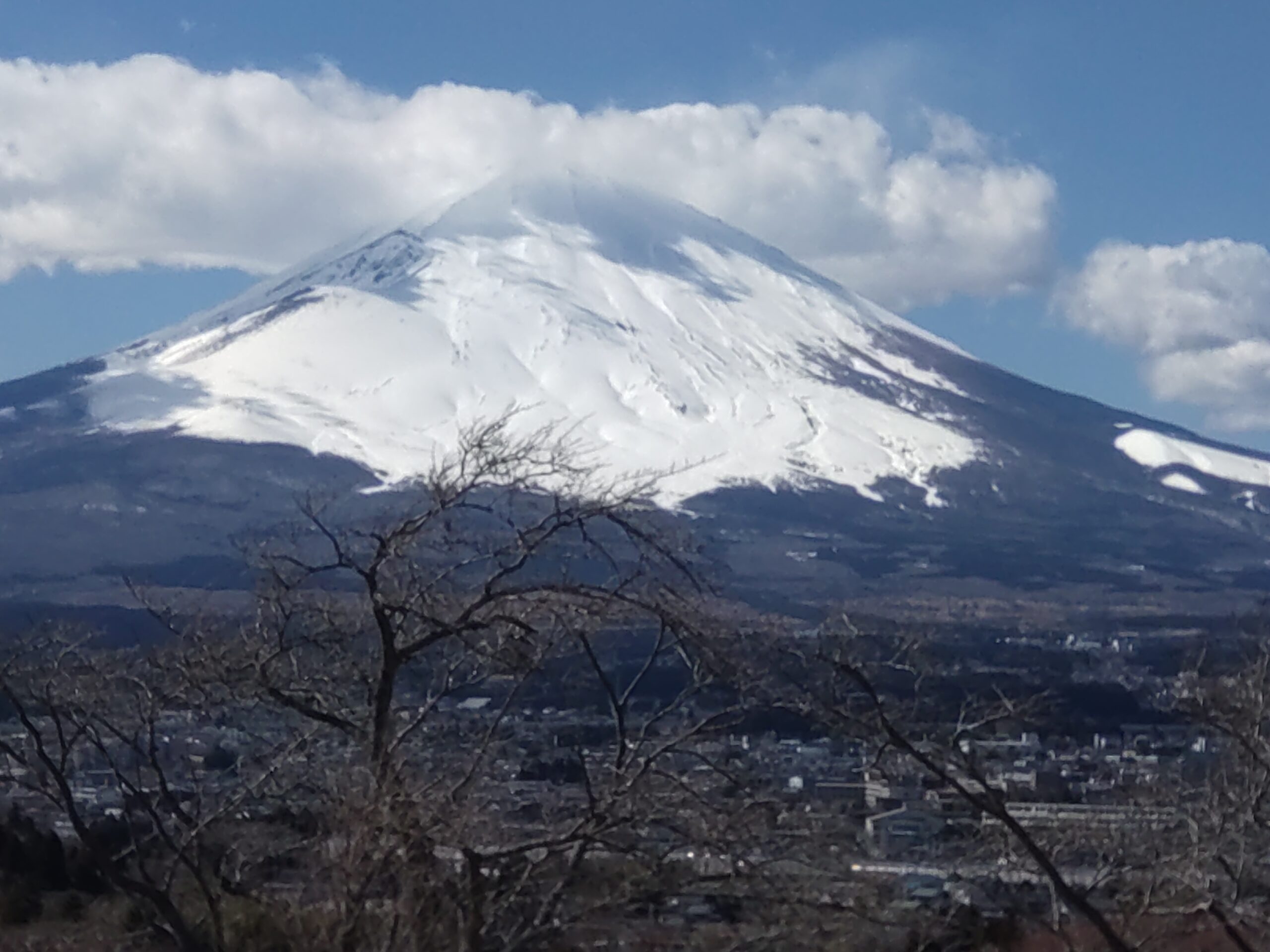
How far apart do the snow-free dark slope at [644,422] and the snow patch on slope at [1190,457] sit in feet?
0.76

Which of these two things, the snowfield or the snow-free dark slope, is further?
the snowfield

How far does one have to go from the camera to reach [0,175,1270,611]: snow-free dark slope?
5641 cm

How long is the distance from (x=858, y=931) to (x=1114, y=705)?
10647 mm

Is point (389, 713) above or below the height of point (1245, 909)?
above

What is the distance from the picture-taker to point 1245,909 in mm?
7973

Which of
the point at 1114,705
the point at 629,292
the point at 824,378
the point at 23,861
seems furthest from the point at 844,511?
the point at 23,861

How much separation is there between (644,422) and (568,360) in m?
9.18

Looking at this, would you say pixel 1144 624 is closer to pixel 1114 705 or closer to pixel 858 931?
pixel 1114 705

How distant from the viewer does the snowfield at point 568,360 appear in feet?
243

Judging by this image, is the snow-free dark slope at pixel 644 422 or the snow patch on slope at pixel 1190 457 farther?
the snow patch on slope at pixel 1190 457

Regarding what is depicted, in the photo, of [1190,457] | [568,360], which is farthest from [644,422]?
[1190,457]

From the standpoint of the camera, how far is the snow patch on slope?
82438 mm

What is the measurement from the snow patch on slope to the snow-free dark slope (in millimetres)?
233

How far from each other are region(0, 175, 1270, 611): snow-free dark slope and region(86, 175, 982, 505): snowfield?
20 centimetres
